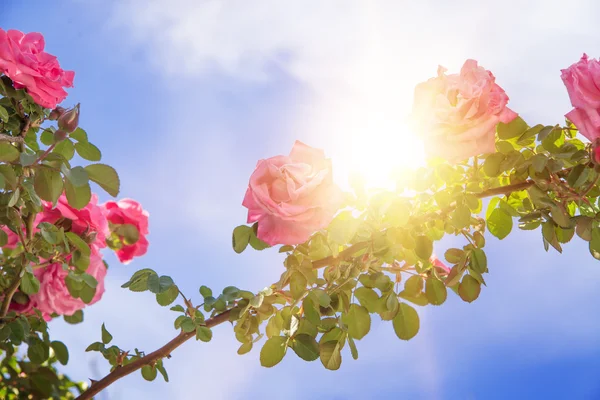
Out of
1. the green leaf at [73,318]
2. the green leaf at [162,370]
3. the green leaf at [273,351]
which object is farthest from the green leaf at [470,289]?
the green leaf at [73,318]

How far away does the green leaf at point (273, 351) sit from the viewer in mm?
1256

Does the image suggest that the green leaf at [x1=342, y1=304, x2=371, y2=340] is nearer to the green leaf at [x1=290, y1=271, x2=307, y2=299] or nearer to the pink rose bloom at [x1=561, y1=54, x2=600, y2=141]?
the green leaf at [x1=290, y1=271, x2=307, y2=299]

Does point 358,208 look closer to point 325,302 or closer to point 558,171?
point 325,302

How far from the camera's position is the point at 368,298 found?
4.28 feet

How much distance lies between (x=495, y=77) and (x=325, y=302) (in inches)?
22.5

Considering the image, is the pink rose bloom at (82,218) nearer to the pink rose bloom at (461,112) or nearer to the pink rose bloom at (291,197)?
the pink rose bloom at (291,197)

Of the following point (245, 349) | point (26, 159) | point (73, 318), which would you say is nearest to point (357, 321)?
point (245, 349)

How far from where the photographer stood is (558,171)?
121cm

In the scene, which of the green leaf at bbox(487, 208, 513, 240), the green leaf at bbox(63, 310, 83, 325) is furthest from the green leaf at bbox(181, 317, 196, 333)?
the green leaf at bbox(63, 310, 83, 325)

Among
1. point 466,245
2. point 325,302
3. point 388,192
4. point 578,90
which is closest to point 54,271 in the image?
point 325,302

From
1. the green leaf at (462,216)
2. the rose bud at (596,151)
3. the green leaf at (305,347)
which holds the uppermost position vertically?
the green leaf at (462,216)

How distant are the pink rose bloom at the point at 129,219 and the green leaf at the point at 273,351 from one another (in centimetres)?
93

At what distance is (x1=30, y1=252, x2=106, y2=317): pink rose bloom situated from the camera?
172 centimetres

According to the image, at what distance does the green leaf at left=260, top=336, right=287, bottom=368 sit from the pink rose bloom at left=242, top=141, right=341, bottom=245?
0.76 feet
